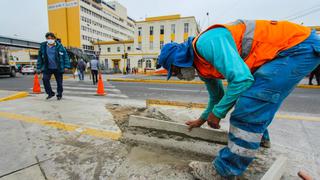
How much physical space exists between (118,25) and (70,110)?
234 feet

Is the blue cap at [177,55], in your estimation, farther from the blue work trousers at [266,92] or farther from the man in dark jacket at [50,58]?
the man in dark jacket at [50,58]

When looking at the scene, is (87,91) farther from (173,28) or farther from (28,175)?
(173,28)

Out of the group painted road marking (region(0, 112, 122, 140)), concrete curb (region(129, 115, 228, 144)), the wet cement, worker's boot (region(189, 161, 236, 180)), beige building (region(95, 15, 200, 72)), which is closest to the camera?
worker's boot (region(189, 161, 236, 180))

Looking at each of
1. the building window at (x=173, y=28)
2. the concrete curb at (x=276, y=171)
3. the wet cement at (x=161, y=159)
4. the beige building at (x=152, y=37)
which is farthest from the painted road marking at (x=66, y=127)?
the building window at (x=173, y=28)

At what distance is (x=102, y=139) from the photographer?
221cm

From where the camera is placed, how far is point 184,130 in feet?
6.49

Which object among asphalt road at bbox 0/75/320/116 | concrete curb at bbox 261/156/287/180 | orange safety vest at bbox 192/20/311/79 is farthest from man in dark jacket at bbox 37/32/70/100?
concrete curb at bbox 261/156/287/180

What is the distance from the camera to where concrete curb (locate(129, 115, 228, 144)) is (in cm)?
186

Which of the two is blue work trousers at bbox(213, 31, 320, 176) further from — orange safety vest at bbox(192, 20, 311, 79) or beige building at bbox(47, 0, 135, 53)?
beige building at bbox(47, 0, 135, 53)

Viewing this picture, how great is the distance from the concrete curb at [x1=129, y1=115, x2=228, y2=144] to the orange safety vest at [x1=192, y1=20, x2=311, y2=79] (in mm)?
829

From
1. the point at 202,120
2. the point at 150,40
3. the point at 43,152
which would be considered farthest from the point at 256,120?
the point at 150,40

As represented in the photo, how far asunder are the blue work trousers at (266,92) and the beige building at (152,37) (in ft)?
111

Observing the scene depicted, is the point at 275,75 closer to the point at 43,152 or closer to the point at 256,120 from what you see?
the point at 256,120

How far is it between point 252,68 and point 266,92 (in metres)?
0.22
